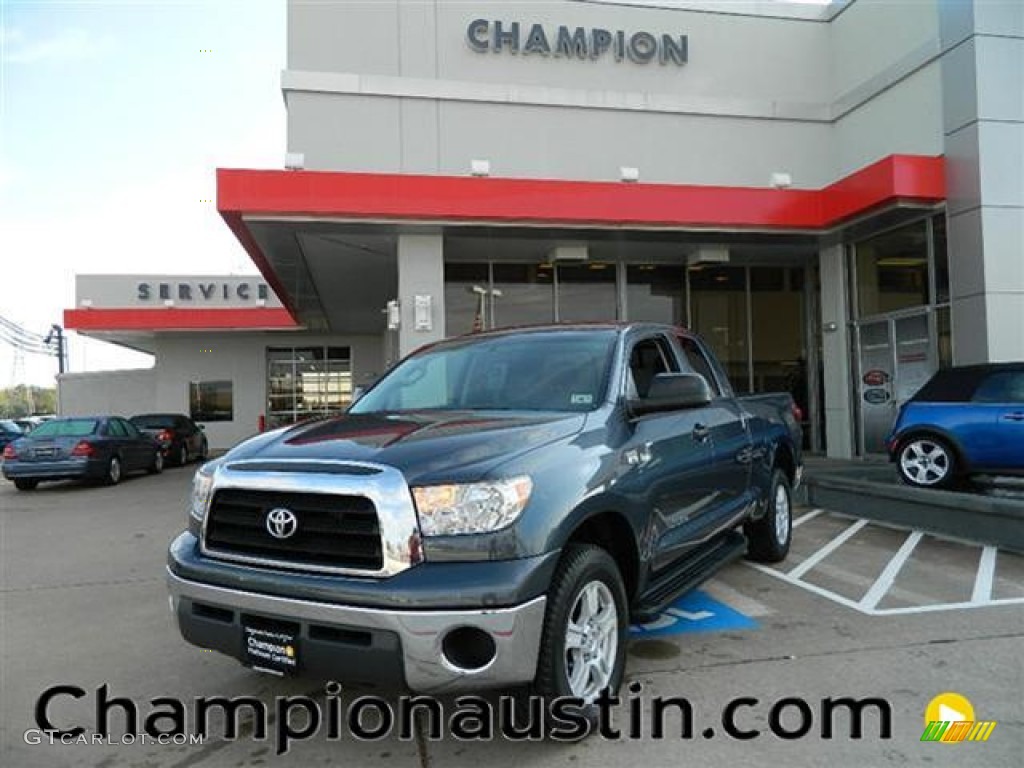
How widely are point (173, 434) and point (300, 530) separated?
19.2 metres

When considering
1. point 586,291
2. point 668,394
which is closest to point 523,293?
point 586,291

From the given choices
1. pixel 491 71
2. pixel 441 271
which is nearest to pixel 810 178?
pixel 491 71

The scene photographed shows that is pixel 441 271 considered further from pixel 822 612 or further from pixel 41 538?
pixel 822 612

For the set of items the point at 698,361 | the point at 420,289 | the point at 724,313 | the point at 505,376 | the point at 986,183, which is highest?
the point at 986,183

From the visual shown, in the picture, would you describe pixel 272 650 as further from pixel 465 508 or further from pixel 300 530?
pixel 465 508

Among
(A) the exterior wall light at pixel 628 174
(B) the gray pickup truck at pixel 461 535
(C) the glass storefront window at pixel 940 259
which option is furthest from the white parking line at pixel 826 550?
(A) the exterior wall light at pixel 628 174

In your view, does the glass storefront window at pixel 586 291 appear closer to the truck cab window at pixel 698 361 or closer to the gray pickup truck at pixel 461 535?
the truck cab window at pixel 698 361

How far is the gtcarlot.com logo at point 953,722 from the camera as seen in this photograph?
3.52 metres

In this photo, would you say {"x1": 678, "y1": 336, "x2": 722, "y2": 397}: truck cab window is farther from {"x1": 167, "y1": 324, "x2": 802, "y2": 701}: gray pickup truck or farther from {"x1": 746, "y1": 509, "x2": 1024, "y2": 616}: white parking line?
{"x1": 746, "y1": 509, "x2": 1024, "y2": 616}: white parking line

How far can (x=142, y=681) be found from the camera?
441cm

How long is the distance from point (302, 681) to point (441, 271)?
30.5ft

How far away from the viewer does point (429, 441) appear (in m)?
3.39

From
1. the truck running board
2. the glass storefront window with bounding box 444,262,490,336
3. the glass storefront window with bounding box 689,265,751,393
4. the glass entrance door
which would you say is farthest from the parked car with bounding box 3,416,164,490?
the glass entrance door

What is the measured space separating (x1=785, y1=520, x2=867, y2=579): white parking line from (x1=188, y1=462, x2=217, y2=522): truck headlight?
4722 millimetres
